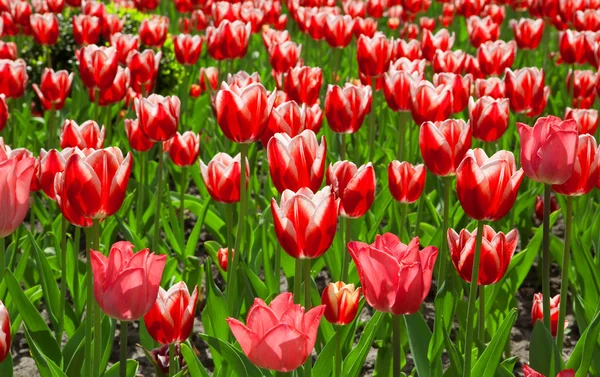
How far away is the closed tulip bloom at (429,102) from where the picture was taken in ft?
10.2

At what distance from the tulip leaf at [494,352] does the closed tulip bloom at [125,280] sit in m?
0.89

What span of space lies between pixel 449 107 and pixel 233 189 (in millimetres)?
880

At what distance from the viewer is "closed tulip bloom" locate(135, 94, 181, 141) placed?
2.93 m

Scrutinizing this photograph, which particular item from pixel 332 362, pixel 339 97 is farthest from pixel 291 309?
pixel 339 97

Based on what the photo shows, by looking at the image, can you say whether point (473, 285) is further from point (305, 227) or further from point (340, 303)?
point (305, 227)

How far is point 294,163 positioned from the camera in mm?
2178

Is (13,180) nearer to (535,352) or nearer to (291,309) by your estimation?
(291,309)

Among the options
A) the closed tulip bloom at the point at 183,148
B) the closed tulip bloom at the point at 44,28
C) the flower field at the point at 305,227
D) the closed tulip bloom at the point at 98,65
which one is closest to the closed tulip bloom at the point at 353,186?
the flower field at the point at 305,227

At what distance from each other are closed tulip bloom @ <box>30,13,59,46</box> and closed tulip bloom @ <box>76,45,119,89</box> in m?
1.36

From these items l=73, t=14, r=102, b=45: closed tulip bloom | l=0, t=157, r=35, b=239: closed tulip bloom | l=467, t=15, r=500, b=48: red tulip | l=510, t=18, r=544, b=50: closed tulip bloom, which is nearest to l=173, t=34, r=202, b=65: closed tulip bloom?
l=73, t=14, r=102, b=45: closed tulip bloom

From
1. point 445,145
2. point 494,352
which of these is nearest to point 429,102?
point 445,145

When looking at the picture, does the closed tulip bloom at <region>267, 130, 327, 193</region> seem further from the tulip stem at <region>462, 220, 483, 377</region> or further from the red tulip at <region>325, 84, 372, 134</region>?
the red tulip at <region>325, 84, 372, 134</region>

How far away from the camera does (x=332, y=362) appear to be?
7.22 feet

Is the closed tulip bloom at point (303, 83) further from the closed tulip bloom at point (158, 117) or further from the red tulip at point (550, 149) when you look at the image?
the red tulip at point (550, 149)
